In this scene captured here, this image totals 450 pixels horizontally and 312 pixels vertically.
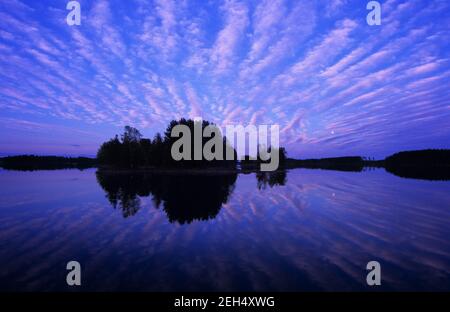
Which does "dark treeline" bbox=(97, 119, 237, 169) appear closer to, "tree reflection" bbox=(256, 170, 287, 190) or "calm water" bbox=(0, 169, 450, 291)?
"tree reflection" bbox=(256, 170, 287, 190)

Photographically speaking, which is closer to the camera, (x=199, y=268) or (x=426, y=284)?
(x=426, y=284)

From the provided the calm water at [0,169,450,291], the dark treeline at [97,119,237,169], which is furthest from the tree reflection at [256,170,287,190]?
the dark treeline at [97,119,237,169]

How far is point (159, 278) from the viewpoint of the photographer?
35.0 feet

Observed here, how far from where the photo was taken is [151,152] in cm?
12662

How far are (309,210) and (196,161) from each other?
279 ft

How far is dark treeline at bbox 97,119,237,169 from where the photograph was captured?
109125mm

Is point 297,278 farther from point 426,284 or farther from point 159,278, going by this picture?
point 159,278

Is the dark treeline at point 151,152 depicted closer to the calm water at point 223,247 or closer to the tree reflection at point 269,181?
the tree reflection at point 269,181

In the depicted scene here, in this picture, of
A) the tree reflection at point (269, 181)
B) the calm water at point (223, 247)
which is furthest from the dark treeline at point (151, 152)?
the calm water at point (223, 247)

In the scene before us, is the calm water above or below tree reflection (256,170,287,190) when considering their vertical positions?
below

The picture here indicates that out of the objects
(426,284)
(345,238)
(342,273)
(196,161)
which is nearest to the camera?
(426,284)

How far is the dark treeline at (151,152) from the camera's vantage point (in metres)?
109

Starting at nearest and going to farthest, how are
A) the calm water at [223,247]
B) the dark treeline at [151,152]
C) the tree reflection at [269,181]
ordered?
1. the calm water at [223,247]
2. the tree reflection at [269,181]
3. the dark treeline at [151,152]
